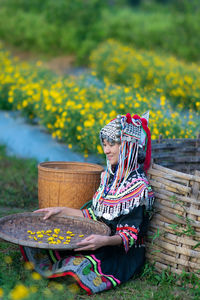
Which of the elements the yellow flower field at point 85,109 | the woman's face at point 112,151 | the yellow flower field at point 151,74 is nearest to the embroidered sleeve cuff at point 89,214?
the woman's face at point 112,151

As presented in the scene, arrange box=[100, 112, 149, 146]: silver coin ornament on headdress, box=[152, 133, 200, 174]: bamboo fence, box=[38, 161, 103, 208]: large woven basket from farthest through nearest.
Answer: box=[152, 133, 200, 174]: bamboo fence, box=[38, 161, 103, 208]: large woven basket, box=[100, 112, 149, 146]: silver coin ornament on headdress

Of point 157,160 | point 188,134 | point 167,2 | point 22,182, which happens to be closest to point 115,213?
point 157,160

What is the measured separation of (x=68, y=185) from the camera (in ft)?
10.7

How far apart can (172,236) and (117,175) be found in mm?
482

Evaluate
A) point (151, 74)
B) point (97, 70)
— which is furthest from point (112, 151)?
point (97, 70)

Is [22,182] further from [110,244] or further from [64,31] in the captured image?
[64,31]

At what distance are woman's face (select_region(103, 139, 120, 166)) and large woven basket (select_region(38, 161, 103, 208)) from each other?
0.48m

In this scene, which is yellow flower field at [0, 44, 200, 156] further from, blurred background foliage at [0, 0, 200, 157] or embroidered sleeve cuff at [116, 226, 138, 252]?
embroidered sleeve cuff at [116, 226, 138, 252]

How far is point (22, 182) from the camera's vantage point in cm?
479

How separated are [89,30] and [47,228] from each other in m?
12.4

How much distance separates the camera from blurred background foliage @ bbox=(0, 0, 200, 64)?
13.7 metres

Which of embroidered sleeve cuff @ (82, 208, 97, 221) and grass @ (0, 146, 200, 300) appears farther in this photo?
embroidered sleeve cuff @ (82, 208, 97, 221)

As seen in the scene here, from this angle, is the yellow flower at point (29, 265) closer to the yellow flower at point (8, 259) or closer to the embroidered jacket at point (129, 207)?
the yellow flower at point (8, 259)

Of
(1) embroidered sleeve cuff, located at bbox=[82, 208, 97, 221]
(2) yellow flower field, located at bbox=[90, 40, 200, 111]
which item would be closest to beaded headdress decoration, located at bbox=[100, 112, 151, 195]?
(1) embroidered sleeve cuff, located at bbox=[82, 208, 97, 221]
